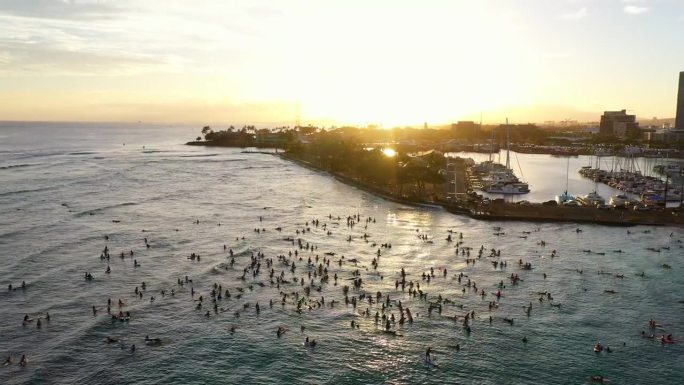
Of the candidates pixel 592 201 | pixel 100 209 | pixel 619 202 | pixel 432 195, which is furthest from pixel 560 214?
pixel 100 209

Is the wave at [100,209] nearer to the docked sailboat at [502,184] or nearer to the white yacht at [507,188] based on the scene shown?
the white yacht at [507,188]

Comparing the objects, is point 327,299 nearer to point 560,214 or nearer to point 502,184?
point 560,214

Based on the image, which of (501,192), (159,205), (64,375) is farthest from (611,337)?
(159,205)

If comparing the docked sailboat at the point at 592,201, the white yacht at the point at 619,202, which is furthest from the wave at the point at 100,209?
the white yacht at the point at 619,202

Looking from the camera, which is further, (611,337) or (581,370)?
(611,337)

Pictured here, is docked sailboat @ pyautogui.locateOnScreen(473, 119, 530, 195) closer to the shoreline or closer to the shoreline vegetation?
the shoreline vegetation

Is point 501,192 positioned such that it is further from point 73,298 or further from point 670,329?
point 73,298

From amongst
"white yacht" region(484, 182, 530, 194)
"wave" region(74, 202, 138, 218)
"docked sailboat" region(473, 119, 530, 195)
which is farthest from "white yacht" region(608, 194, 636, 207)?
"wave" region(74, 202, 138, 218)

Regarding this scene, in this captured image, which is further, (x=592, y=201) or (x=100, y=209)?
(x=100, y=209)
